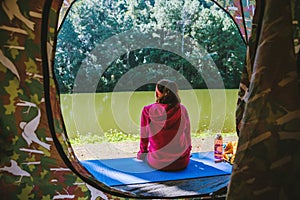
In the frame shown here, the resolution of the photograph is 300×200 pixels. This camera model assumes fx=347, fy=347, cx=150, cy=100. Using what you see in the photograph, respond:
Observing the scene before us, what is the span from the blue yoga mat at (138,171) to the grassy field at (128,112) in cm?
27

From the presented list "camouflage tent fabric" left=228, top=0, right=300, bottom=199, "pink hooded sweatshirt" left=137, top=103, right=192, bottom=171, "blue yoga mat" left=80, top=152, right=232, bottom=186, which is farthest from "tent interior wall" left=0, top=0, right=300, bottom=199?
"pink hooded sweatshirt" left=137, top=103, right=192, bottom=171

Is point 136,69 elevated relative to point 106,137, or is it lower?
elevated

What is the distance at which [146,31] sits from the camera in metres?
2.31

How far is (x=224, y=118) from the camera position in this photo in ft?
8.21

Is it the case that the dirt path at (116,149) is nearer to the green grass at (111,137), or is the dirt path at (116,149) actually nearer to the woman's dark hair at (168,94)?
the green grass at (111,137)

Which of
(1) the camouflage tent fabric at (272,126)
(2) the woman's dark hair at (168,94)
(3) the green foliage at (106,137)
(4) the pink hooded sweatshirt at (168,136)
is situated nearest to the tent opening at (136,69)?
(3) the green foliage at (106,137)

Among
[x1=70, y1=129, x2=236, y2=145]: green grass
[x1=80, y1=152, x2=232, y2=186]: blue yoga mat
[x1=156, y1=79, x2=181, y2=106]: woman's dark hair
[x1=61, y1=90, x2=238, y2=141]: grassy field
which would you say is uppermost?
[x1=156, y1=79, x2=181, y2=106]: woman's dark hair

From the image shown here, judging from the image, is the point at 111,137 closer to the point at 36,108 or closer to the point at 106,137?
the point at 106,137

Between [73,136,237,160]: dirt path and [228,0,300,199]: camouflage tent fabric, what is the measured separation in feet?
5.17

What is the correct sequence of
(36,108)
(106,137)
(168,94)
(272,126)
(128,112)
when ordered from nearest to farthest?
(272,126), (36,108), (168,94), (106,137), (128,112)

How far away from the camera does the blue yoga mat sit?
1749 mm

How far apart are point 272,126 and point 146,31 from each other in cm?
180

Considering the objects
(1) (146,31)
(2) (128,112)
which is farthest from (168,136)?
(1) (146,31)

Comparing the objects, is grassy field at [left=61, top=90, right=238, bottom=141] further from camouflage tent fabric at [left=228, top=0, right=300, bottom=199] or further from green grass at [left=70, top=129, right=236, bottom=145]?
camouflage tent fabric at [left=228, top=0, right=300, bottom=199]
